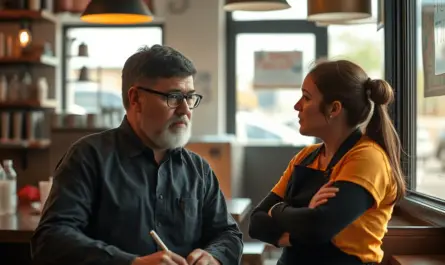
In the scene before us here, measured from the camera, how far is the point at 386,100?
6.84ft

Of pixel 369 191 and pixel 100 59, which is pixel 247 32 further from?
pixel 369 191

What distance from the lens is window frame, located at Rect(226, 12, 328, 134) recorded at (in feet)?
23.6

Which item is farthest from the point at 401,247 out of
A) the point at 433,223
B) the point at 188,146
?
the point at 188,146

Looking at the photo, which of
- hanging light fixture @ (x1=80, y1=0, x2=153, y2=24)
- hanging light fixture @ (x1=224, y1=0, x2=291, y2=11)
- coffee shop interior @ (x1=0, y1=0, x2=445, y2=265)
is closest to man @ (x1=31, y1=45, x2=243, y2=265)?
hanging light fixture @ (x1=224, y1=0, x2=291, y2=11)

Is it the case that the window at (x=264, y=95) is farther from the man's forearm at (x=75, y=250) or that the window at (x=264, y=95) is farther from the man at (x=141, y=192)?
the man's forearm at (x=75, y=250)

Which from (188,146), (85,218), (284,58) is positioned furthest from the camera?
(284,58)

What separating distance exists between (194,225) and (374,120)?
629 millimetres

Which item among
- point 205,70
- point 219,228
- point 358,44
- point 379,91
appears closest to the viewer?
point 379,91

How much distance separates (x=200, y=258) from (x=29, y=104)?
527 cm

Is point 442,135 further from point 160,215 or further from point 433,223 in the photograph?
point 160,215

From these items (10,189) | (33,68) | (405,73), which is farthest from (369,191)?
(33,68)

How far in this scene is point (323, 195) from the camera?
1.98 m

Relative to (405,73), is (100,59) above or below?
above

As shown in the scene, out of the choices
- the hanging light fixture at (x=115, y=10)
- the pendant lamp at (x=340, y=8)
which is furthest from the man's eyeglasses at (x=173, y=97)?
the hanging light fixture at (x=115, y=10)
